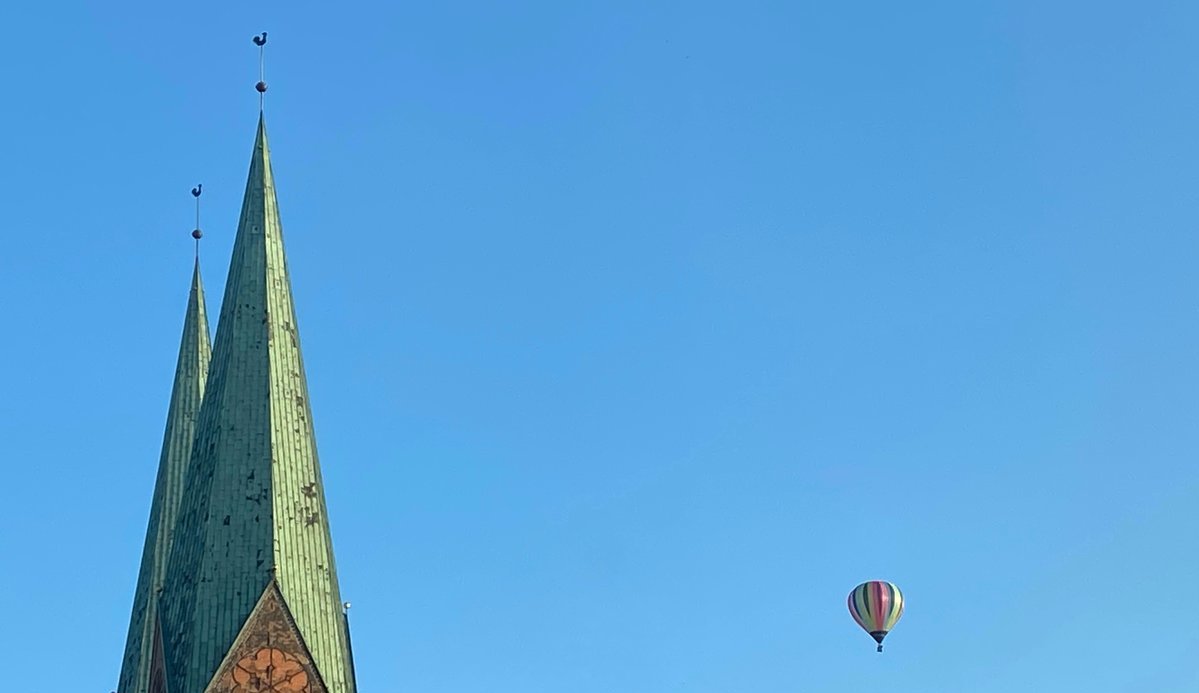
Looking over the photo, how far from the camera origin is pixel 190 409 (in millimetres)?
50500

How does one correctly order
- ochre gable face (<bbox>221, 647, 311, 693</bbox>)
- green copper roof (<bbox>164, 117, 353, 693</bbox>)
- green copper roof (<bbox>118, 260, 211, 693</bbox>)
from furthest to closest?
green copper roof (<bbox>118, 260, 211, 693</bbox>) < green copper roof (<bbox>164, 117, 353, 693</bbox>) < ochre gable face (<bbox>221, 647, 311, 693</bbox>)

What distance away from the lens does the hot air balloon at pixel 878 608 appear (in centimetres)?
4928

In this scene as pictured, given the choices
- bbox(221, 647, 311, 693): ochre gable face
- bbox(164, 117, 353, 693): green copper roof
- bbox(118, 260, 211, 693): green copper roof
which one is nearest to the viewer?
bbox(221, 647, 311, 693): ochre gable face

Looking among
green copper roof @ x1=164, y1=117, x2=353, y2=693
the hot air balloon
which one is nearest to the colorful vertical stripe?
the hot air balloon

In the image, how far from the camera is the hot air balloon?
49.3 m

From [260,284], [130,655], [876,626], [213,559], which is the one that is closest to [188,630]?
[213,559]

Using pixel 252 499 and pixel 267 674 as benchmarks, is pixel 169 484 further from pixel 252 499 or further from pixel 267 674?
pixel 267 674

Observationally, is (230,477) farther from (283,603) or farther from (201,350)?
(201,350)

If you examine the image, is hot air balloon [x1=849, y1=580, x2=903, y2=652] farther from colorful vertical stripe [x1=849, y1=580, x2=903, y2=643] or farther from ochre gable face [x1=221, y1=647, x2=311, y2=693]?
ochre gable face [x1=221, y1=647, x2=311, y2=693]

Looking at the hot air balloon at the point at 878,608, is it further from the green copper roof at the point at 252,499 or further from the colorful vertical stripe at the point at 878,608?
the green copper roof at the point at 252,499

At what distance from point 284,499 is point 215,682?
4065 millimetres

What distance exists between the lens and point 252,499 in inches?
1721

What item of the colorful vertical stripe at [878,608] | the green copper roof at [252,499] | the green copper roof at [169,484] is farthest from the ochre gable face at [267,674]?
the colorful vertical stripe at [878,608]

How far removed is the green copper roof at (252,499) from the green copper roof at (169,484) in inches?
57.8
